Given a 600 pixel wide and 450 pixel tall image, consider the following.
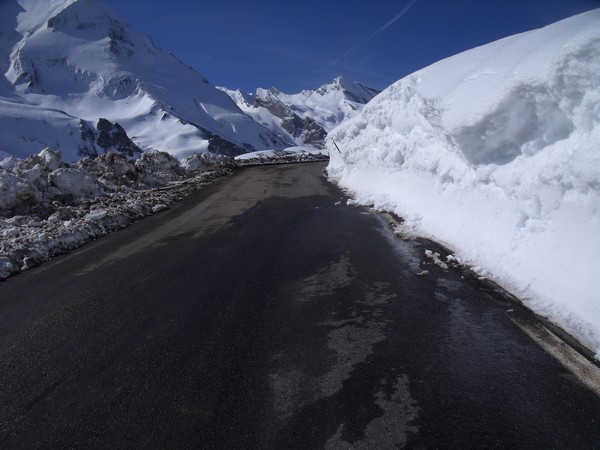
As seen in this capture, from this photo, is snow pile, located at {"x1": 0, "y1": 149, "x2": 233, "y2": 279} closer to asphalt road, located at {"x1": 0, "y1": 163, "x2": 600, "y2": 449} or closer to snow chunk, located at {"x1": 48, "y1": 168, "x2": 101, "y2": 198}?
snow chunk, located at {"x1": 48, "y1": 168, "x2": 101, "y2": 198}

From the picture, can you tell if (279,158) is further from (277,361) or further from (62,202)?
(277,361)

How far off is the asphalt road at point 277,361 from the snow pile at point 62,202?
143 cm

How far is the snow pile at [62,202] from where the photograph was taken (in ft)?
25.9

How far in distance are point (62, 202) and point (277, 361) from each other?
11185mm

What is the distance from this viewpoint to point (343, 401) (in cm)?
303

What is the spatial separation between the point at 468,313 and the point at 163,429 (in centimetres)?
321

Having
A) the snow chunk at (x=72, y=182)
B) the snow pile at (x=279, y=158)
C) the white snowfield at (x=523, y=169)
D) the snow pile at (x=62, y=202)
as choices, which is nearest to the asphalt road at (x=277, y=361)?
the white snowfield at (x=523, y=169)

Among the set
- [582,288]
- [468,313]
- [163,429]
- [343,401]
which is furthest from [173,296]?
[582,288]

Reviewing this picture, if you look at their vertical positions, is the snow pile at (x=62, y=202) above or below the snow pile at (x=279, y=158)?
below

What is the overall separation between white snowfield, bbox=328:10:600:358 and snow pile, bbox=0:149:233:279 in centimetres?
707

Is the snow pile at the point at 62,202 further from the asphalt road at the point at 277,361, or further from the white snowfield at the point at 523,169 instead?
the white snowfield at the point at 523,169

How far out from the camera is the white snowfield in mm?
4289

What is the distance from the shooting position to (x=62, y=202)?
1219 centimetres

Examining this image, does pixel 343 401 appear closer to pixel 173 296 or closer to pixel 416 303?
pixel 416 303
